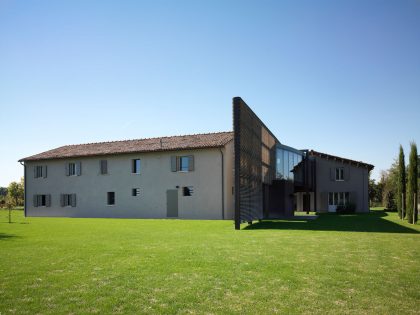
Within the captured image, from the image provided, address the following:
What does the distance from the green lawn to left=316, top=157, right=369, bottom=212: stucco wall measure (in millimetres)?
26915

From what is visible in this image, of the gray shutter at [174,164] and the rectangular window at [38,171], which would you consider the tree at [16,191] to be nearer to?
the rectangular window at [38,171]

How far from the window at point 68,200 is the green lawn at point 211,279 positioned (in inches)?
869

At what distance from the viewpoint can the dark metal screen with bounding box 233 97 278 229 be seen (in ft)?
59.4

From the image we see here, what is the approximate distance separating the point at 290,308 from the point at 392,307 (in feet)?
4.38

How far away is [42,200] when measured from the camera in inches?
1330

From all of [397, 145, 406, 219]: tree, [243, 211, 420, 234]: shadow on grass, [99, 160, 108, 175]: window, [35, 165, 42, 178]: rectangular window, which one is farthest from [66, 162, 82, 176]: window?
[397, 145, 406, 219]: tree

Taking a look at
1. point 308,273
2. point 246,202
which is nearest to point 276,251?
point 308,273

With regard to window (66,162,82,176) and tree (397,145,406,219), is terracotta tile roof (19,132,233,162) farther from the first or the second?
tree (397,145,406,219)

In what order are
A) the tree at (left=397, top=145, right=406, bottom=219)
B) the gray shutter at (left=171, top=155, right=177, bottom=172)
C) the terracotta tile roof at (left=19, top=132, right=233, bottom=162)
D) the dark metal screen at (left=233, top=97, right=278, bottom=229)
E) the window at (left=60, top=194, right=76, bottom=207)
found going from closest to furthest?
the dark metal screen at (left=233, top=97, right=278, bottom=229) → the tree at (left=397, top=145, right=406, bottom=219) → the terracotta tile roof at (left=19, top=132, right=233, bottom=162) → the gray shutter at (left=171, top=155, right=177, bottom=172) → the window at (left=60, top=194, right=76, bottom=207)

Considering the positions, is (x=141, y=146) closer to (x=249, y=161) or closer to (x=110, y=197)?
(x=110, y=197)

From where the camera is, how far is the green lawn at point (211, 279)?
504cm

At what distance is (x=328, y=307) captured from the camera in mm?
4984

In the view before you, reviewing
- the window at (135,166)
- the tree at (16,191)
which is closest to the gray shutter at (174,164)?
the window at (135,166)

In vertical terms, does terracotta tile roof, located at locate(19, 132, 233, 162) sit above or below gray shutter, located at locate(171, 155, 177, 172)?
above
